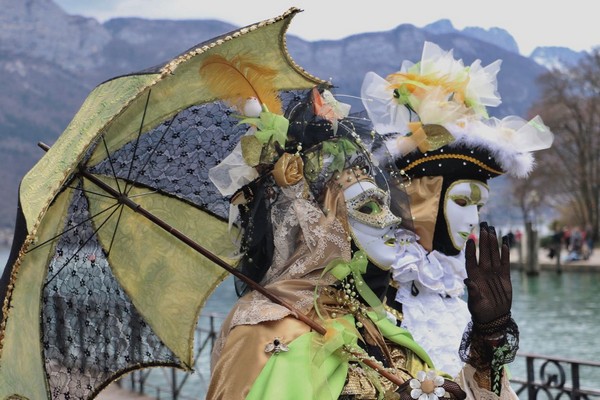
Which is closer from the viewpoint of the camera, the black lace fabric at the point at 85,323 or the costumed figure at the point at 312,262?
the costumed figure at the point at 312,262

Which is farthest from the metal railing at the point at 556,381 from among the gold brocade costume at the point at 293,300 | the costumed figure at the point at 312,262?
the gold brocade costume at the point at 293,300

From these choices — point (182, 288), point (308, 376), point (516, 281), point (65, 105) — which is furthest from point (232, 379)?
point (65, 105)

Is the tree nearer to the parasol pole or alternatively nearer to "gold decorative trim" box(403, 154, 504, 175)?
"gold decorative trim" box(403, 154, 504, 175)

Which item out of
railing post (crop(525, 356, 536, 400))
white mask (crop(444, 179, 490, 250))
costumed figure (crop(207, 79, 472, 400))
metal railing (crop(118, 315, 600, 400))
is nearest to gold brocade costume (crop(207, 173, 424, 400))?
costumed figure (crop(207, 79, 472, 400))

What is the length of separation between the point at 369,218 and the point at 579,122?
36.1m

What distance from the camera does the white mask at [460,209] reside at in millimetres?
4090

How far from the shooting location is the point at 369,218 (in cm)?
249

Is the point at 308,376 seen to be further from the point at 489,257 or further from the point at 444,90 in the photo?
the point at 444,90

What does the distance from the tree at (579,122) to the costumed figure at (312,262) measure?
35.1 m

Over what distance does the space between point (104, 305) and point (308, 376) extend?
958 mm

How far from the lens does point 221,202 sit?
9.95 feet

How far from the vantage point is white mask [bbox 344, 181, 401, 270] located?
2.49 m

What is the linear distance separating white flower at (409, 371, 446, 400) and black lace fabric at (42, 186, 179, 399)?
→ 1103 mm

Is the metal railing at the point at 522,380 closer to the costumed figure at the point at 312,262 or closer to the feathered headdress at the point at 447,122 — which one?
the costumed figure at the point at 312,262
